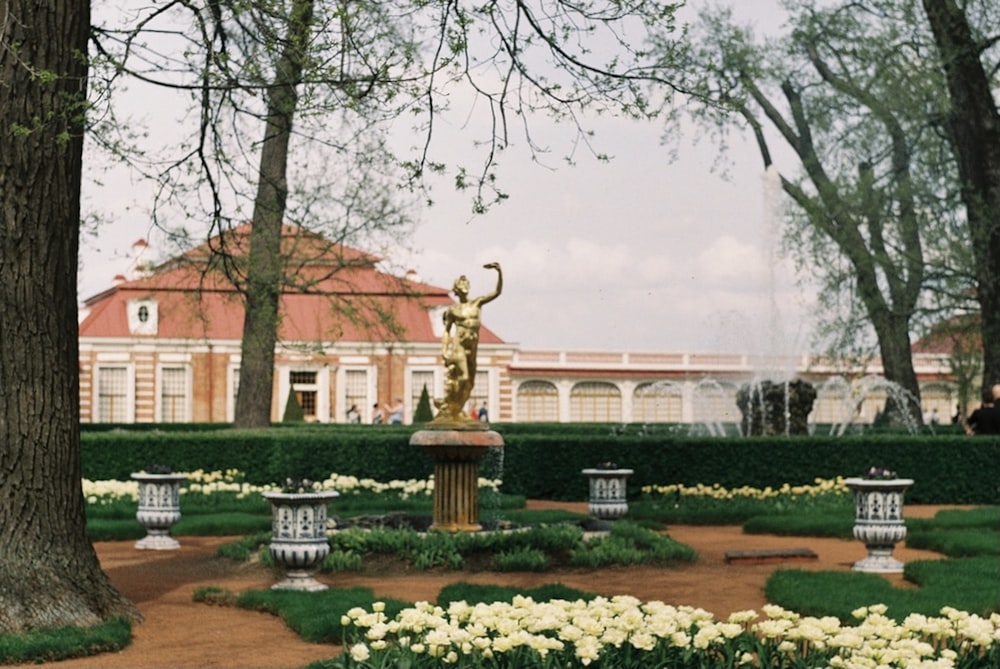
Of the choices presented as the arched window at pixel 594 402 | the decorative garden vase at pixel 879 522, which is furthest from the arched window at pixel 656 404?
the decorative garden vase at pixel 879 522

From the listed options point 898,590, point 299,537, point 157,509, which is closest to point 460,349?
point 299,537

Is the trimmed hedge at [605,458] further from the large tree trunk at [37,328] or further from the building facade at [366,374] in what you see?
the building facade at [366,374]

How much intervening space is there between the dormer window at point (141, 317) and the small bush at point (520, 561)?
3895cm

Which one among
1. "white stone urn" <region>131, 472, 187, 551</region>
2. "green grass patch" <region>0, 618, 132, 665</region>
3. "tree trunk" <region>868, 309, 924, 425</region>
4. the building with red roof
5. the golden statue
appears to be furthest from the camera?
the building with red roof

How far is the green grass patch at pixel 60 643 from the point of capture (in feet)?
25.7

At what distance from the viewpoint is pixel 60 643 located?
7.96 meters

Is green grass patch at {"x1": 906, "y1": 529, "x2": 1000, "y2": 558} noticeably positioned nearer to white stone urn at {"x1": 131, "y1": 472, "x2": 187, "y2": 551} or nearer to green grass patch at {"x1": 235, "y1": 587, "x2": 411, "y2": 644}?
green grass patch at {"x1": 235, "y1": 587, "x2": 411, "y2": 644}

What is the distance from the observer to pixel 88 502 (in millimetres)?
17219

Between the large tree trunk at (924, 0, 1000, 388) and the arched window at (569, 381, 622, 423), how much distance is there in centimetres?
3233

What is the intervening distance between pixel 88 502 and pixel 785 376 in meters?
13.7

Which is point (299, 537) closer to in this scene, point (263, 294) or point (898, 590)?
point (898, 590)

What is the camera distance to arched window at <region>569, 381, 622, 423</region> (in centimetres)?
5356

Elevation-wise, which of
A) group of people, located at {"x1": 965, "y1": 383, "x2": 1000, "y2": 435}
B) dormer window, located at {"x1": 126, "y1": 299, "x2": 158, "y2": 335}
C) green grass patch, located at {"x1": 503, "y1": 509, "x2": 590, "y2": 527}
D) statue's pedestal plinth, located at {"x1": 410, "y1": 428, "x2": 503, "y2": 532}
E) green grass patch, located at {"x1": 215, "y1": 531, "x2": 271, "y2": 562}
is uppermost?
dormer window, located at {"x1": 126, "y1": 299, "x2": 158, "y2": 335}

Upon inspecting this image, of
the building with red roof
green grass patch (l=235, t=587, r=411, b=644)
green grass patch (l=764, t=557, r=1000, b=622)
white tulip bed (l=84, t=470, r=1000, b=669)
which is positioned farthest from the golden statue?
the building with red roof
